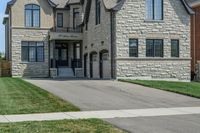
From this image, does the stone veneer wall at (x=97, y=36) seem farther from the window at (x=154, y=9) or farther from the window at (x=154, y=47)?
the window at (x=154, y=9)

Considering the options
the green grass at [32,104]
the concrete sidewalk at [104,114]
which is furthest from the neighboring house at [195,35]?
the concrete sidewalk at [104,114]

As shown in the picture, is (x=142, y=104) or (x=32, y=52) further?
(x=32, y=52)

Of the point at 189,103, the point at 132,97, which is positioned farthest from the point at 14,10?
the point at 189,103

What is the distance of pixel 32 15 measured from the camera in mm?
48094

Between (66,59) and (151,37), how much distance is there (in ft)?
51.3

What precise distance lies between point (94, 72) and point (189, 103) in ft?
73.9

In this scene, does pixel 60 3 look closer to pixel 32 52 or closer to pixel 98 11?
pixel 32 52

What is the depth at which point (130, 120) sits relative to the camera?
14.6m

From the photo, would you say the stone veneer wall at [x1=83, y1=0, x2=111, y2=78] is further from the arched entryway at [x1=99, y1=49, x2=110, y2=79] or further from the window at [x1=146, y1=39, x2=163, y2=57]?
the window at [x1=146, y1=39, x2=163, y2=57]

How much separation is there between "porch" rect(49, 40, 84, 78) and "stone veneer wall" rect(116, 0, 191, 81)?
38.5 feet

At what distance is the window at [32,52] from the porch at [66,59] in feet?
3.73


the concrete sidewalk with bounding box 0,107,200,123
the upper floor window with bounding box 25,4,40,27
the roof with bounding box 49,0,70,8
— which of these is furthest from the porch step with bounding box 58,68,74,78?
the concrete sidewalk with bounding box 0,107,200,123

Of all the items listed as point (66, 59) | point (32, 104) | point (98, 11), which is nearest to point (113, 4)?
point (98, 11)

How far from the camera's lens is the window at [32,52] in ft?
156
